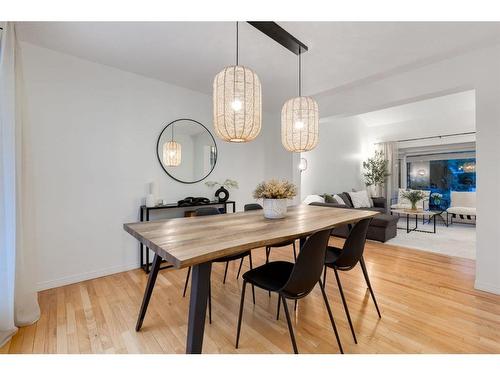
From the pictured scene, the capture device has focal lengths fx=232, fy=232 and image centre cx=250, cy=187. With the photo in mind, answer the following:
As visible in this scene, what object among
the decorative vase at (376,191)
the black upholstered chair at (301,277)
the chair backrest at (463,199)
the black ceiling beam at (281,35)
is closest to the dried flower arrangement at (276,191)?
the black upholstered chair at (301,277)

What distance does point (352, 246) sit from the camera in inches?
69.7

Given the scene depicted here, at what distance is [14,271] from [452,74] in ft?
14.5

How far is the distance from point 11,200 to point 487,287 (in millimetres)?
4223

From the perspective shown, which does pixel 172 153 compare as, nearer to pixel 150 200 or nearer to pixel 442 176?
pixel 150 200

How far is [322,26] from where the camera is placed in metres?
2.01

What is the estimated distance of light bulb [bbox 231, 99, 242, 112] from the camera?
157cm

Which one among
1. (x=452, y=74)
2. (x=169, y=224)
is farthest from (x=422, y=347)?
(x=452, y=74)

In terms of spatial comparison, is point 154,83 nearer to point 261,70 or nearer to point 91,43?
point 91,43

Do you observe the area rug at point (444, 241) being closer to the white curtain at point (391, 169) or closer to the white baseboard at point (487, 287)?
the white baseboard at point (487, 287)

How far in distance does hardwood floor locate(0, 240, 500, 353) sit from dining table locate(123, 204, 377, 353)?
0.91ft

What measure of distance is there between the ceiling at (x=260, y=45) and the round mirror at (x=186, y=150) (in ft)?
2.26

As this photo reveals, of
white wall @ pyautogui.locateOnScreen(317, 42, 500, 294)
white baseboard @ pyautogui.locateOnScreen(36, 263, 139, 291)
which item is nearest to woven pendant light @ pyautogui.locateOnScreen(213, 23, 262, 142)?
white baseboard @ pyautogui.locateOnScreen(36, 263, 139, 291)

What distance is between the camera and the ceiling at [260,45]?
2.02m

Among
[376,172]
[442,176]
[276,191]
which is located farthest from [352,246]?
[442,176]
